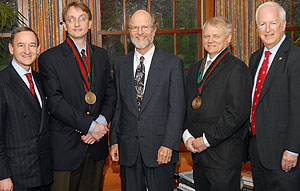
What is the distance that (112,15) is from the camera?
159 inches

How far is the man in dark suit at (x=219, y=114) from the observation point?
225cm

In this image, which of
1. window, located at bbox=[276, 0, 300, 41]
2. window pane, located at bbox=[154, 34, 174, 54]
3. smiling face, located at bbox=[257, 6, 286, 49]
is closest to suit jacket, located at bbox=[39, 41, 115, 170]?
smiling face, located at bbox=[257, 6, 286, 49]

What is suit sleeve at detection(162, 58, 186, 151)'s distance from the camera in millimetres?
2367

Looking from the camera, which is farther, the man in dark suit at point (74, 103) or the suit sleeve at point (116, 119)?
the suit sleeve at point (116, 119)

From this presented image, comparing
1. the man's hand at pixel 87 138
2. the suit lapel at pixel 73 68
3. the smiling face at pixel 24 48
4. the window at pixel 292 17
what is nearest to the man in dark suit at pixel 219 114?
the man's hand at pixel 87 138

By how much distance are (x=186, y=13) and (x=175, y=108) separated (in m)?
2.23

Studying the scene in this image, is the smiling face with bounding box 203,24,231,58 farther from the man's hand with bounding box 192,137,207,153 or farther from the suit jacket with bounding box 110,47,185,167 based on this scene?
the man's hand with bounding box 192,137,207,153

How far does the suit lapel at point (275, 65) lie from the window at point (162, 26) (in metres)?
2.11

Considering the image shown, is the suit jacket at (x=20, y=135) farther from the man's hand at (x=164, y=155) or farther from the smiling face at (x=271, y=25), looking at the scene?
the smiling face at (x=271, y=25)

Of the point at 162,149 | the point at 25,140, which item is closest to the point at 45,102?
the point at 25,140

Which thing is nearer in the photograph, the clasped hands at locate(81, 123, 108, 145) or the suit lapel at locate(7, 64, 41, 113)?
the suit lapel at locate(7, 64, 41, 113)

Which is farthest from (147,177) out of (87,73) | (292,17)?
(292,17)

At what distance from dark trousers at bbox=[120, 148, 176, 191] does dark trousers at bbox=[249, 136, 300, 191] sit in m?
0.61

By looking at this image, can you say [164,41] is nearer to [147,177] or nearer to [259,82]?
[259,82]
